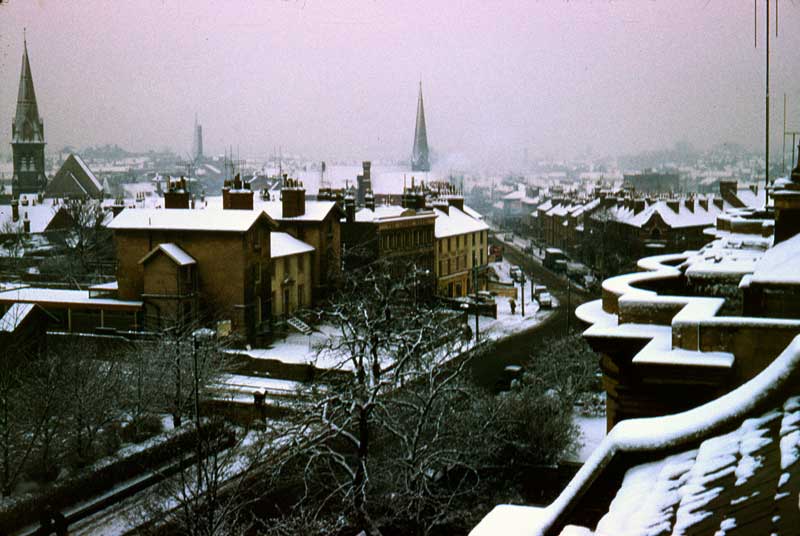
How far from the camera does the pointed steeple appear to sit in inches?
2891

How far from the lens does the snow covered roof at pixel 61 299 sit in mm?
41438

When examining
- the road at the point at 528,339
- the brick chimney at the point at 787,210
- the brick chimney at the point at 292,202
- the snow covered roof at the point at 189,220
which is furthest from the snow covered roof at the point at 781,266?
the brick chimney at the point at 292,202

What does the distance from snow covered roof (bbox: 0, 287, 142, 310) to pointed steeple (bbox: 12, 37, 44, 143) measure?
3025cm


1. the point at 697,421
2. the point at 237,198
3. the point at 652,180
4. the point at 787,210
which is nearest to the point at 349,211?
the point at 237,198

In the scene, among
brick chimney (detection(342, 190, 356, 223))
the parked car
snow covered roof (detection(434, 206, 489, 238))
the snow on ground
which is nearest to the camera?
the snow on ground

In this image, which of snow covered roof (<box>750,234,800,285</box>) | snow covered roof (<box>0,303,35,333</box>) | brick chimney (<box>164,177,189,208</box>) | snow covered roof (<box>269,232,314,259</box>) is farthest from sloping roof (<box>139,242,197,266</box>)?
snow covered roof (<box>750,234,800,285</box>)

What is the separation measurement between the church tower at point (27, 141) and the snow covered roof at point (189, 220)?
36.2 m

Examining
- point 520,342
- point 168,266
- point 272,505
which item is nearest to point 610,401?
point 272,505

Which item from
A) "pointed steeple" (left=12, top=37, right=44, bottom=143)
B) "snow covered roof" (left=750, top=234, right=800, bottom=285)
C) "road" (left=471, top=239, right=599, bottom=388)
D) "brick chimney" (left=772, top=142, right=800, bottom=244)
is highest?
"pointed steeple" (left=12, top=37, right=44, bottom=143)

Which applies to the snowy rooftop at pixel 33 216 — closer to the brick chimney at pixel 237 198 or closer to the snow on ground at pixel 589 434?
the brick chimney at pixel 237 198

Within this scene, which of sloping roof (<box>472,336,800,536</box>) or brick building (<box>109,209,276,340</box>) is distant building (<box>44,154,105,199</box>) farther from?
sloping roof (<box>472,336,800,536</box>)

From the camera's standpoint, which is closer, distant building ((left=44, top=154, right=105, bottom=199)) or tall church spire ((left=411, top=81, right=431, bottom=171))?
distant building ((left=44, top=154, right=105, bottom=199))

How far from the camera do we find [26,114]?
8031cm

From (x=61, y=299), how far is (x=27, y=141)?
5470 centimetres
